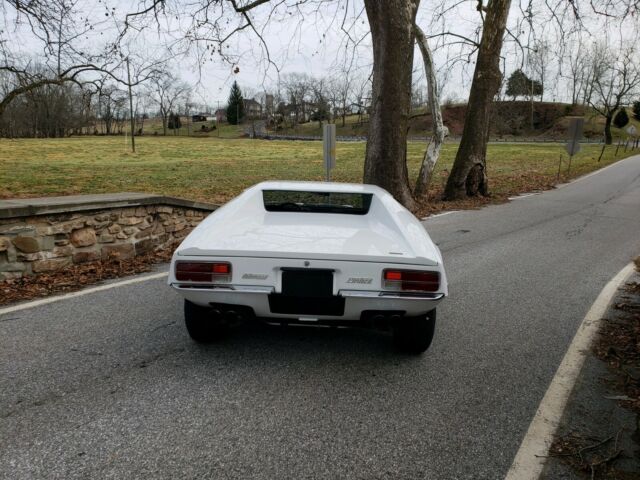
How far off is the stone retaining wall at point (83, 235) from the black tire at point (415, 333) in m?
4.16

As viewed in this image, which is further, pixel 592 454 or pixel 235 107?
pixel 235 107

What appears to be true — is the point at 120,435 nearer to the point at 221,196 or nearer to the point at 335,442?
the point at 335,442

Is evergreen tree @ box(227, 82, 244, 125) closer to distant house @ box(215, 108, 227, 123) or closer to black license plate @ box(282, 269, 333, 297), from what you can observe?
distant house @ box(215, 108, 227, 123)

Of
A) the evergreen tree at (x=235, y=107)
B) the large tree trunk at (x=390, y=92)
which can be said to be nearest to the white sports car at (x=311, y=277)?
the large tree trunk at (x=390, y=92)

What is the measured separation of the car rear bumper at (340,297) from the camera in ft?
10.0

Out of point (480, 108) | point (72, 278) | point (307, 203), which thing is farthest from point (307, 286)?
point (480, 108)

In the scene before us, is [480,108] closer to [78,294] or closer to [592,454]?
[78,294]

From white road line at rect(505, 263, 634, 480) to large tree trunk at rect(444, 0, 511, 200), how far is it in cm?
1012

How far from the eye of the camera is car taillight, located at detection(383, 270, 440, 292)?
10.1ft

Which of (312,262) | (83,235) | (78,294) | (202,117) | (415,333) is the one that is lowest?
(78,294)

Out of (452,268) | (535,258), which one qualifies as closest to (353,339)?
(452,268)

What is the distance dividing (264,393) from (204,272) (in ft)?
2.79

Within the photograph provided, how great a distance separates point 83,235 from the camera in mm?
5891

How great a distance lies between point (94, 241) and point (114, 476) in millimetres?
4392
